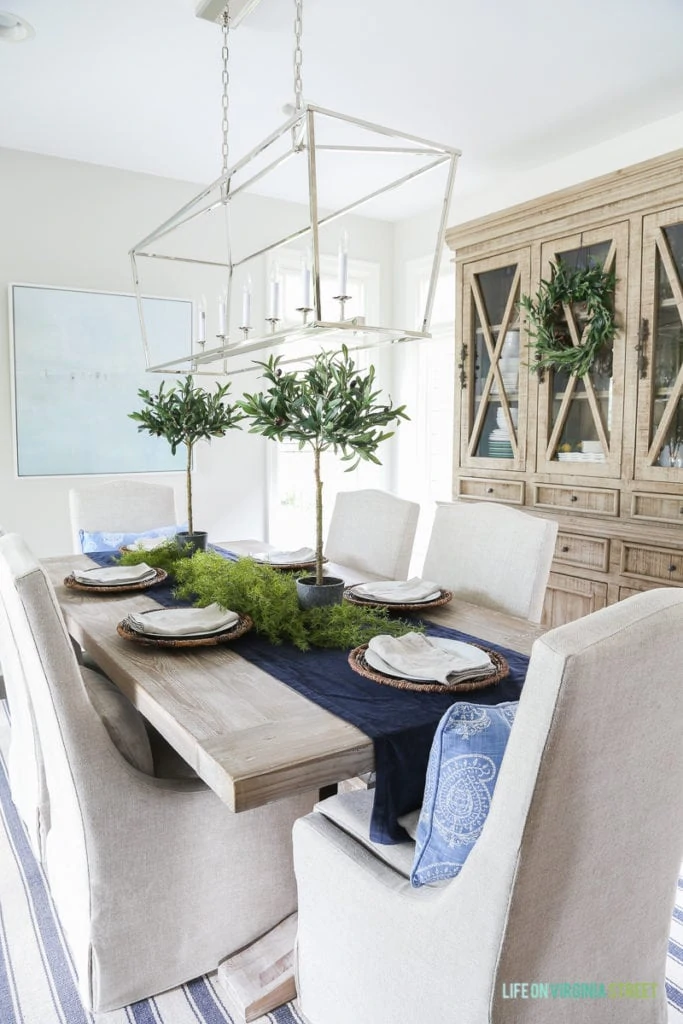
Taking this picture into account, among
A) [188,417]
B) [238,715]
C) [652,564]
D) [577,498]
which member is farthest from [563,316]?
[238,715]

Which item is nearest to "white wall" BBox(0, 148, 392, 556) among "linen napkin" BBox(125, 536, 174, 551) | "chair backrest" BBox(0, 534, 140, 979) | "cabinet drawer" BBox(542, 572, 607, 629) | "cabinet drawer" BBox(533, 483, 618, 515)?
"linen napkin" BBox(125, 536, 174, 551)

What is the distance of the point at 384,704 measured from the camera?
133 cm

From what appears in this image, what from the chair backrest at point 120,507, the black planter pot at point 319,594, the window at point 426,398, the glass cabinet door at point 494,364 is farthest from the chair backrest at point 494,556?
the window at point 426,398

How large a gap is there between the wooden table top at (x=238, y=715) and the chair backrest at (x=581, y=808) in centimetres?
28

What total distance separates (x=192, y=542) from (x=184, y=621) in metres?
0.96

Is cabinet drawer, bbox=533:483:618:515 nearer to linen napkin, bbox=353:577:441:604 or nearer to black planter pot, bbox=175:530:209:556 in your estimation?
linen napkin, bbox=353:577:441:604

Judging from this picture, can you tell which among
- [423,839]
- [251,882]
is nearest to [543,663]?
[423,839]

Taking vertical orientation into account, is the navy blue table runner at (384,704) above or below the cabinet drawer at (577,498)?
below

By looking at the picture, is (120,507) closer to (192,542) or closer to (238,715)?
(192,542)

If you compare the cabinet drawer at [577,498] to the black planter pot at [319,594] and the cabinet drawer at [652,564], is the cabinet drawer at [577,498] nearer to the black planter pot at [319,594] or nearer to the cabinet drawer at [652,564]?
the cabinet drawer at [652,564]

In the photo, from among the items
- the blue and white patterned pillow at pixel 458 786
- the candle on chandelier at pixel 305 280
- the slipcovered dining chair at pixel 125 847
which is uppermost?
the candle on chandelier at pixel 305 280

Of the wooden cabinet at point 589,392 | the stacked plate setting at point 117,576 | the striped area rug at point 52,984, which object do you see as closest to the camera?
the striped area rug at point 52,984

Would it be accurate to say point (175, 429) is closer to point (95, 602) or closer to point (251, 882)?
point (95, 602)

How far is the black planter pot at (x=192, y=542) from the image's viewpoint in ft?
8.76
